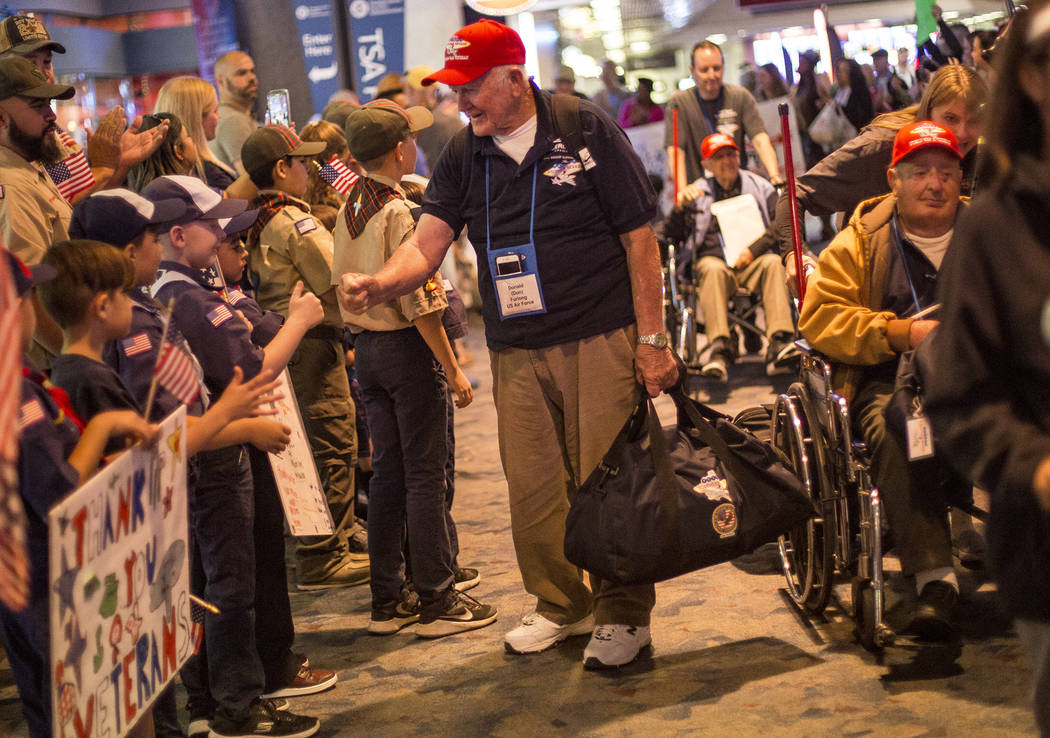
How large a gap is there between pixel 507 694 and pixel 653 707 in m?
0.45

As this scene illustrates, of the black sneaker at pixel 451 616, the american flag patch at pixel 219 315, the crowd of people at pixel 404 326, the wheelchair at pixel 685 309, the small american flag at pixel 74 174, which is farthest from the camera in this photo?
the wheelchair at pixel 685 309

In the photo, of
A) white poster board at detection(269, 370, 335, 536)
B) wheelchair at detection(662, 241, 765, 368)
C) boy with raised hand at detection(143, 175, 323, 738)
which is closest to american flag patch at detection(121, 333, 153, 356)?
boy with raised hand at detection(143, 175, 323, 738)

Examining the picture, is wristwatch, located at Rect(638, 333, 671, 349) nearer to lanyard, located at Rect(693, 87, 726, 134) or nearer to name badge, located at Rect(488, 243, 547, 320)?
name badge, located at Rect(488, 243, 547, 320)

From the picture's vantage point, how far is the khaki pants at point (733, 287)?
7.01 m

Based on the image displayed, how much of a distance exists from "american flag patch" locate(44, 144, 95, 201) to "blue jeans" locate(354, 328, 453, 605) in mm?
1181

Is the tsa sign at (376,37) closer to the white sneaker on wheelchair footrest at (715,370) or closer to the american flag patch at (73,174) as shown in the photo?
the white sneaker on wheelchair footrest at (715,370)

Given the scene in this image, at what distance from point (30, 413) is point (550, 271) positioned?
66.6 inches

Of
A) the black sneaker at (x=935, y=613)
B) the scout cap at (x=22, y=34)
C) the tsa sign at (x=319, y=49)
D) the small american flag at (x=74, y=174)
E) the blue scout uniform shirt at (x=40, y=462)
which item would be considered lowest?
the black sneaker at (x=935, y=613)

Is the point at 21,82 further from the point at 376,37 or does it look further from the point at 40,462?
the point at 376,37

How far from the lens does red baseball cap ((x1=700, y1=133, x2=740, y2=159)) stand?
277 inches

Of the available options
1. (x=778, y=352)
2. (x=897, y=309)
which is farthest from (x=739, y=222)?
(x=897, y=309)

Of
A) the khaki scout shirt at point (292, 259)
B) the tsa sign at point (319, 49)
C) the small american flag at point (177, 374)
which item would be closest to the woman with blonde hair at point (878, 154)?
the khaki scout shirt at point (292, 259)

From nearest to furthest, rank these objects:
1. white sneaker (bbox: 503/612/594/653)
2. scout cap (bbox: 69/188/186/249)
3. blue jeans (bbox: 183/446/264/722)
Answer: scout cap (bbox: 69/188/186/249) < blue jeans (bbox: 183/446/264/722) < white sneaker (bbox: 503/612/594/653)

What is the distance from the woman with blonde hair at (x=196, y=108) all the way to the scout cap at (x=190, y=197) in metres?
2.05
